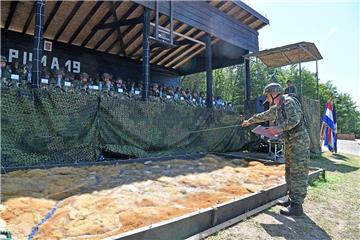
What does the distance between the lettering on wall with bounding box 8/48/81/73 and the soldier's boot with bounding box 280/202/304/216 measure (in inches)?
363

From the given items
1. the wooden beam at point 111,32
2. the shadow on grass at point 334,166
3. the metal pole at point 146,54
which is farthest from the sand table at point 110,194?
the wooden beam at point 111,32

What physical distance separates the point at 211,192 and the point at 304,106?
6326 mm

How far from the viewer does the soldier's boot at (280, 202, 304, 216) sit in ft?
10.6

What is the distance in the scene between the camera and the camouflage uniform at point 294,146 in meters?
3.35

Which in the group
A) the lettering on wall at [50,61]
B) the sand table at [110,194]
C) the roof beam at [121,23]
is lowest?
the sand table at [110,194]

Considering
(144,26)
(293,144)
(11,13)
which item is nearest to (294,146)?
(293,144)

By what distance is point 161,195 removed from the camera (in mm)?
3363

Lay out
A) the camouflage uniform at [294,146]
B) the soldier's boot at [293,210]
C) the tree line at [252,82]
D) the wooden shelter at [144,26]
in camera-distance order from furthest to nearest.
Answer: the tree line at [252,82], the wooden shelter at [144,26], the camouflage uniform at [294,146], the soldier's boot at [293,210]

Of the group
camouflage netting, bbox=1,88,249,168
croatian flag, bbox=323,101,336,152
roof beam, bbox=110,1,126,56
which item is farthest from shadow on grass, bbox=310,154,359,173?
roof beam, bbox=110,1,126,56

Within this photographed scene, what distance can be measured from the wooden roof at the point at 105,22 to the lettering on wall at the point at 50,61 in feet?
2.35

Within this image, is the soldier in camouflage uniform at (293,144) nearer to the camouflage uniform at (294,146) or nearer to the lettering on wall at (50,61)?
the camouflage uniform at (294,146)

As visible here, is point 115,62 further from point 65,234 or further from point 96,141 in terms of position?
point 65,234

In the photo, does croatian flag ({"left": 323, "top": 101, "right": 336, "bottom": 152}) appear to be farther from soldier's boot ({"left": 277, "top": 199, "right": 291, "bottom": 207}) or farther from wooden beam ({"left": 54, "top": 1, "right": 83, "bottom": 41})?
wooden beam ({"left": 54, "top": 1, "right": 83, "bottom": 41})

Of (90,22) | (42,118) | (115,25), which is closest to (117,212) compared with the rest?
(42,118)
